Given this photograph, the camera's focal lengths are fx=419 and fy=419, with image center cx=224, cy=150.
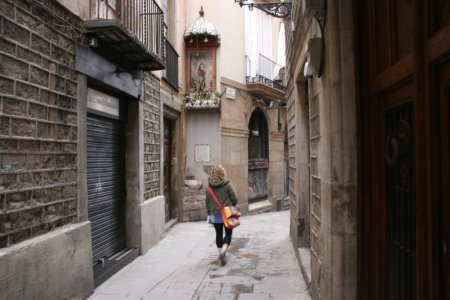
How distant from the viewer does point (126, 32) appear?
557cm

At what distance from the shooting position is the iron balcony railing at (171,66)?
1032 cm

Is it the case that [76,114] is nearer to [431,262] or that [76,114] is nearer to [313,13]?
[313,13]

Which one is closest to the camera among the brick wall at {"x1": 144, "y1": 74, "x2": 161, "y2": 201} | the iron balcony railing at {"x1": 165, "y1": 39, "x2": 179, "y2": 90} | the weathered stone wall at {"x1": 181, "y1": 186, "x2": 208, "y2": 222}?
the brick wall at {"x1": 144, "y1": 74, "x2": 161, "y2": 201}

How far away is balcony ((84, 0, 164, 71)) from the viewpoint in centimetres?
550

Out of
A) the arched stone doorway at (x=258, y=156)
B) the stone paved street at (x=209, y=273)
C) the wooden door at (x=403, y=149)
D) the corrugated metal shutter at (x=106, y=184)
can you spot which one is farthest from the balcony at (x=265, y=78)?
the wooden door at (x=403, y=149)

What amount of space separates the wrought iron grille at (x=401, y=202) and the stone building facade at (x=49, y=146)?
3.26m

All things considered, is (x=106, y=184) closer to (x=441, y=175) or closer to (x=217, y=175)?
(x=217, y=175)

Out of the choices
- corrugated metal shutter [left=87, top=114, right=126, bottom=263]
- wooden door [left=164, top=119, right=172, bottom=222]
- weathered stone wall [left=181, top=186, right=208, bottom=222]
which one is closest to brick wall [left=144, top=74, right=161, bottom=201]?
corrugated metal shutter [left=87, top=114, right=126, bottom=263]

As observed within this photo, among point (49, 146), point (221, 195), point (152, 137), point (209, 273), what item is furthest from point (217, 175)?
point (49, 146)

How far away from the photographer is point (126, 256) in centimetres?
701

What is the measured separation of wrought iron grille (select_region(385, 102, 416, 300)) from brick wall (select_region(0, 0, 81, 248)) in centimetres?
335

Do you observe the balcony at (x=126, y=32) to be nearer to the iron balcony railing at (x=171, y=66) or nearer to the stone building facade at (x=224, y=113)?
the iron balcony railing at (x=171, y=66)

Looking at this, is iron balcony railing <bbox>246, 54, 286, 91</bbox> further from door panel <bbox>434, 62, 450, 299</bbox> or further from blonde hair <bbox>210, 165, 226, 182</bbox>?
door panel <bbox>434, 62, 450, 299</bbox>

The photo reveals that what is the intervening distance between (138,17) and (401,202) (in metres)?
6.07
